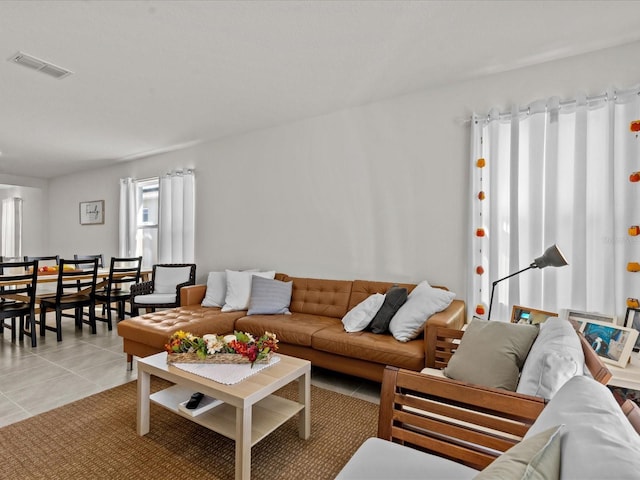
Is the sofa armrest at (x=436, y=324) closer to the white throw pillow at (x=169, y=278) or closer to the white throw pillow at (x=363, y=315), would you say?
the white throw pillow at (x=363, y=315)

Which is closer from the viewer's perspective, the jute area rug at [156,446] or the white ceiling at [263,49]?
the jute area rug at [156,446]

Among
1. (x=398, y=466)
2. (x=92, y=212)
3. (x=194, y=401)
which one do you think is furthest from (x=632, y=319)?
(x=92, y=212)

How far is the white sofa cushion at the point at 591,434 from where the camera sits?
0.59 meters

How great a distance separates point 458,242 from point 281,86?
6.82 feet

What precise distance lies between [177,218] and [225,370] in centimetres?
358

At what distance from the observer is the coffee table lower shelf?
5.79ft

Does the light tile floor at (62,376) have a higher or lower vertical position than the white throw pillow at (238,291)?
lower

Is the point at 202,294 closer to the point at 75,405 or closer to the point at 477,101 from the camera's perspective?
the point at 75,405

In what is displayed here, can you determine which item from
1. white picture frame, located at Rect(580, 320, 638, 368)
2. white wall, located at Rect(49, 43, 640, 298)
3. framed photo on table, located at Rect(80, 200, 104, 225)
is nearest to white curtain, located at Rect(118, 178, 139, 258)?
framed photo on table, located at Rect(80, 200, 104, 225)

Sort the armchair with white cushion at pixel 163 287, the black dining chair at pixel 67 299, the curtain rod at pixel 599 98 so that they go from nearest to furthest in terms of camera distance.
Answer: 1. the curtain rod at pixel 599 98
2. the black dining chair at pixel 67 299
3. the armchair with white cushion at pixel 163 287

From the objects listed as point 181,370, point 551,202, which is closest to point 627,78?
point 551,202

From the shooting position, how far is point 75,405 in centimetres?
237

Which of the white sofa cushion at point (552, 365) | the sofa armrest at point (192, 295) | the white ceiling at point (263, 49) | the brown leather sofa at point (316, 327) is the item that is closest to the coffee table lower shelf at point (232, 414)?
the brown leather sofa at point (316, 327)

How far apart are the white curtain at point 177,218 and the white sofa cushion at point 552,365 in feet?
14.5
